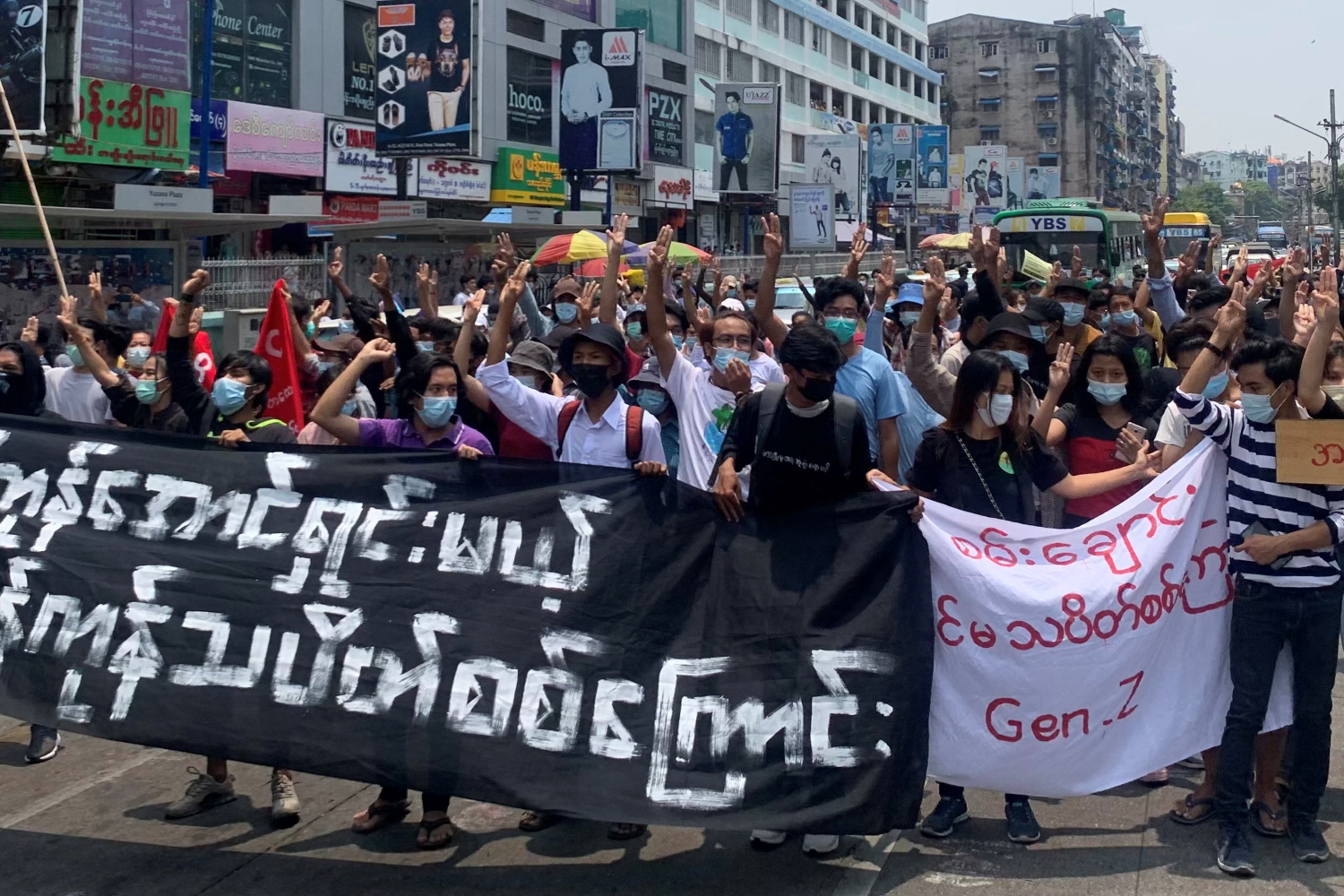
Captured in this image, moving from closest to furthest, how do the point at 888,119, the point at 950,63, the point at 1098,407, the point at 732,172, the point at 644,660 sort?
the point at 644,660 → the point at 1098,407 → the point at 732,172 → the point at 888,119 → the point at 950,63

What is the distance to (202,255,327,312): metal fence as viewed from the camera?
17203mm

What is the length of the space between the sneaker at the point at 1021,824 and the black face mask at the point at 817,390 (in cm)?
149

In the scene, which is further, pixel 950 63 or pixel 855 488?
pixel 950 63

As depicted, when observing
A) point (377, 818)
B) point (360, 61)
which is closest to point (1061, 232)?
point (360, 61)

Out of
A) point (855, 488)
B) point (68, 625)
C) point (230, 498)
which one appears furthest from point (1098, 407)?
point (68, 625)

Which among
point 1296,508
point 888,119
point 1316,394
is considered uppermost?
point 888,119

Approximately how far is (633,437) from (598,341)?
367 millimetres

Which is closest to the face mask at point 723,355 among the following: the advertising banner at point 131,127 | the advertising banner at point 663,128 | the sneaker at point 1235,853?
the sneaker at point 1235,853

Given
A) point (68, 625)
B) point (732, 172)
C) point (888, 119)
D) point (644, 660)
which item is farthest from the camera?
point (888, 119)

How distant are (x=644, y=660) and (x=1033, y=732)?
4.05 feet

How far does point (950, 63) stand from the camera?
99250 mm

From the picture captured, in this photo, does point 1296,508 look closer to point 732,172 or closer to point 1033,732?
point 1033,732

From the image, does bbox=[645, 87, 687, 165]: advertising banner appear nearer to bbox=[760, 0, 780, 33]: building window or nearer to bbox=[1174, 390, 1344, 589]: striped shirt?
bbox=[760, 0, 780, 33]: building window

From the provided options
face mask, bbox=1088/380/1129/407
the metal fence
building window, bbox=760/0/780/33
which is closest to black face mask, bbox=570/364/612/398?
face mask, bbox=1088/380/1129/407
